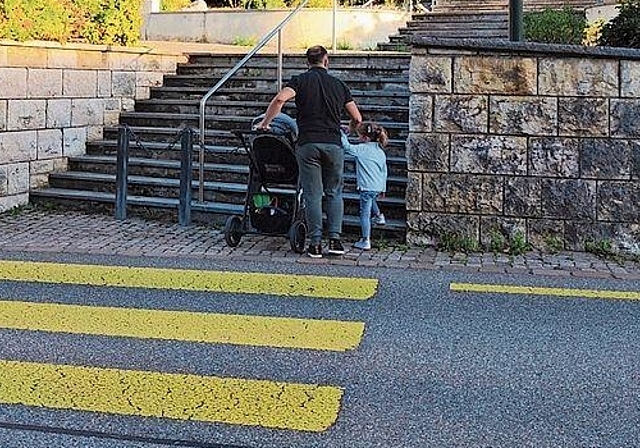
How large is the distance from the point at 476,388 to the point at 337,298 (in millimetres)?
2048

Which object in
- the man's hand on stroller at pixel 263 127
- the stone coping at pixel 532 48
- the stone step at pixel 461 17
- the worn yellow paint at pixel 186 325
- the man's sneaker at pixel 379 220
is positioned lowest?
the worn yellow paint at pixel 186 325

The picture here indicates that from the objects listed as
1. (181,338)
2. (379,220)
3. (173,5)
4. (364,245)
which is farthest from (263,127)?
(173,5)

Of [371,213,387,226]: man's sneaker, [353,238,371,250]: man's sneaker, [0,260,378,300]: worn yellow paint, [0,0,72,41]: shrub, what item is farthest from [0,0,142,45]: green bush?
[353,238,371,250]: man's sneaker

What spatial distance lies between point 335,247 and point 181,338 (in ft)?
9.72

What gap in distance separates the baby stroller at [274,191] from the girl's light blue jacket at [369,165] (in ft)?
1.96

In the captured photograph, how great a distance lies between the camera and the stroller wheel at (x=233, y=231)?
7980mm

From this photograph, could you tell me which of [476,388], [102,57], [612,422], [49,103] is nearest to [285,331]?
[476,388]

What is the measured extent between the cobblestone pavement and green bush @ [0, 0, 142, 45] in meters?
2.60

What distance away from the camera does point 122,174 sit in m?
9.68

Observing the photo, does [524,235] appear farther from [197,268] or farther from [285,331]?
[285,331]

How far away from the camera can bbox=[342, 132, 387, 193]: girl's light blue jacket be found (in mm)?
8055

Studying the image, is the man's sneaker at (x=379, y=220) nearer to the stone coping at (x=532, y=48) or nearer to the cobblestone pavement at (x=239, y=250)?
the cobblestone pavement at (x=239, y=250)

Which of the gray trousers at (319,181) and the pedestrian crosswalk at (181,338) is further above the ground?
the gray trousers at (319,181)

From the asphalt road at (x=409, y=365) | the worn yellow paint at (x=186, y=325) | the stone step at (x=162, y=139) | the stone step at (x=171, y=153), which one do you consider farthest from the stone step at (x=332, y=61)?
the worn yellow paint at (x=186, y=325)
